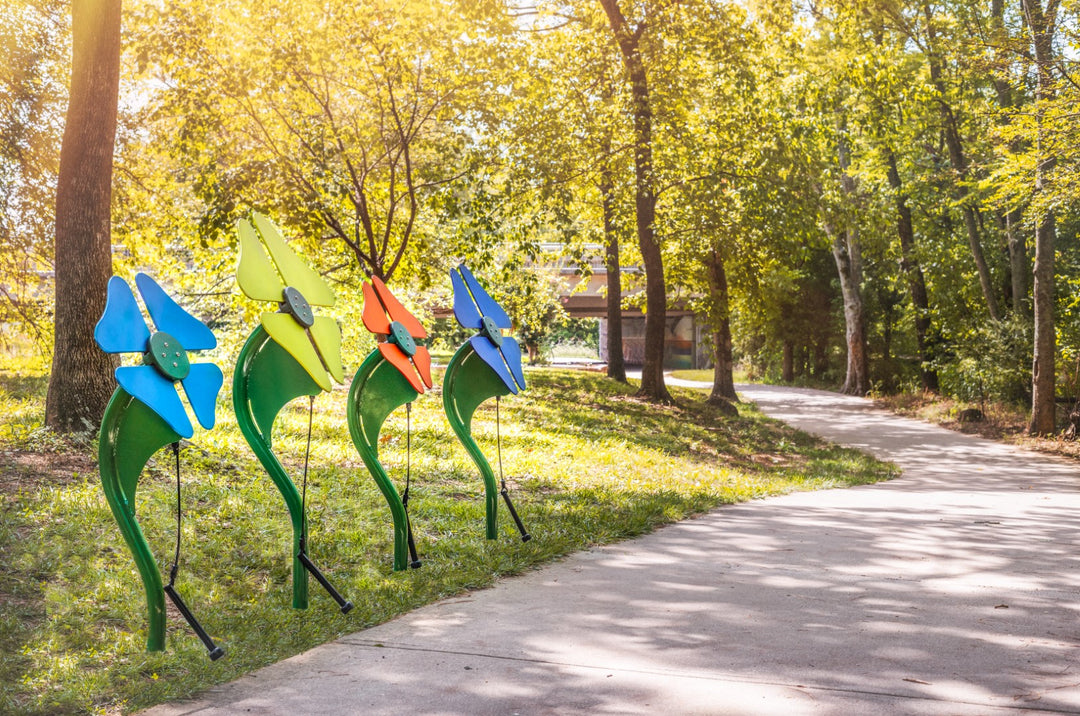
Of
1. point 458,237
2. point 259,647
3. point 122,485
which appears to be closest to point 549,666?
point 259,647

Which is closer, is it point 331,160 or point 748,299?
point 331,160

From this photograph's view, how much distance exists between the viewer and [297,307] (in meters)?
5.09

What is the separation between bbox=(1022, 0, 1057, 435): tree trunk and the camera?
14.0m

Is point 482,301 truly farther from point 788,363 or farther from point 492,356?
point 788,363

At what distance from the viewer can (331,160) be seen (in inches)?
574

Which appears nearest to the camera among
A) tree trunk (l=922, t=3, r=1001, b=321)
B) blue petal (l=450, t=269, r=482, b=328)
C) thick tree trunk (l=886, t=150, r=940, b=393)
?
blue petal (l=450, t=269, r=482, b=328)

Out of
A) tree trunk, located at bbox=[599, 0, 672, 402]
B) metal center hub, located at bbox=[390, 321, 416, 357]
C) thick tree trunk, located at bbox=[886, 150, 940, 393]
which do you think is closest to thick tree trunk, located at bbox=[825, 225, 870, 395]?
thick tree trunk, located at bbox=[886, 150, 940, 393]

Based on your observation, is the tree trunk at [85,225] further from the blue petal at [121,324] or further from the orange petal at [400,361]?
the blue petal at [121,324]

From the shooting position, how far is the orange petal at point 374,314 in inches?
227

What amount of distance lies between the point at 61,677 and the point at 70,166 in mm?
5727

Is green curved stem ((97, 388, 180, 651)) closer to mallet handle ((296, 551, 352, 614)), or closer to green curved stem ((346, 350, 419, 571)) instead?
mallet handle ((296, 551, 352, 614))

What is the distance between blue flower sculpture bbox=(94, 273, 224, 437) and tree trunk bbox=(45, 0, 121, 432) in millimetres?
4176

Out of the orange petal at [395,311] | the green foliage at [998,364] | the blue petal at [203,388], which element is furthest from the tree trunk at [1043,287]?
the blue petal at [203,388]

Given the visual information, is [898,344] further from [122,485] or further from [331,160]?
[122,485]
